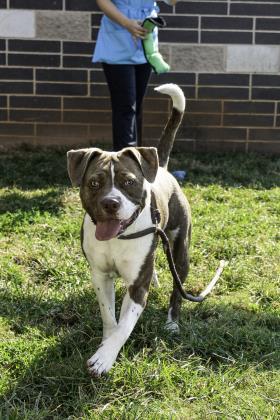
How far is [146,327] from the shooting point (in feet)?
11.9

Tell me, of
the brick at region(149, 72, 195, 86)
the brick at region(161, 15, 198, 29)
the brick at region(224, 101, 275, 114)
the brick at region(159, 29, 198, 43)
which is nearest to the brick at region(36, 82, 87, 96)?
the brick at region(149, 72, 195, 86)

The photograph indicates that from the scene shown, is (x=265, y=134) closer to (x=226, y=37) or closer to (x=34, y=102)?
(x=226, y=37)

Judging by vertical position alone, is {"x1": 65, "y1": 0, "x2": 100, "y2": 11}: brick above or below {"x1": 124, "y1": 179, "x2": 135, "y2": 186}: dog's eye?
above

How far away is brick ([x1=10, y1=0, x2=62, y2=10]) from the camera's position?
758 centimetres

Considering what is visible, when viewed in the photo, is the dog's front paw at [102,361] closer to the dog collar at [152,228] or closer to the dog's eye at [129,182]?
the dog collar at [152,228]

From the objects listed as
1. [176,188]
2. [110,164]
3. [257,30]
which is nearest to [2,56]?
[257,30]

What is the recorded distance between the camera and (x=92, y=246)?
3367mm

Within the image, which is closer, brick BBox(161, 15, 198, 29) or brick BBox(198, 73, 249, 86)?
brick BBox(161, 15, 198, 29)

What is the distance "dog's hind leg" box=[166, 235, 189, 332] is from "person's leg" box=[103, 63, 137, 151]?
1.82m

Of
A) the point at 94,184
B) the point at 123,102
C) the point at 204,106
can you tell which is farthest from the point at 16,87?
the point at 94,184

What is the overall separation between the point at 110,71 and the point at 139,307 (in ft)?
9.34

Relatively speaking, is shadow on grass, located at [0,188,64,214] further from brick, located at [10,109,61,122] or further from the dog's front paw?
the dog's front paw

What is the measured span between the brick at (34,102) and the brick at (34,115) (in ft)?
0.18

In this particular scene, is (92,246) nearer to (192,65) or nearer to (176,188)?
(176,188)
